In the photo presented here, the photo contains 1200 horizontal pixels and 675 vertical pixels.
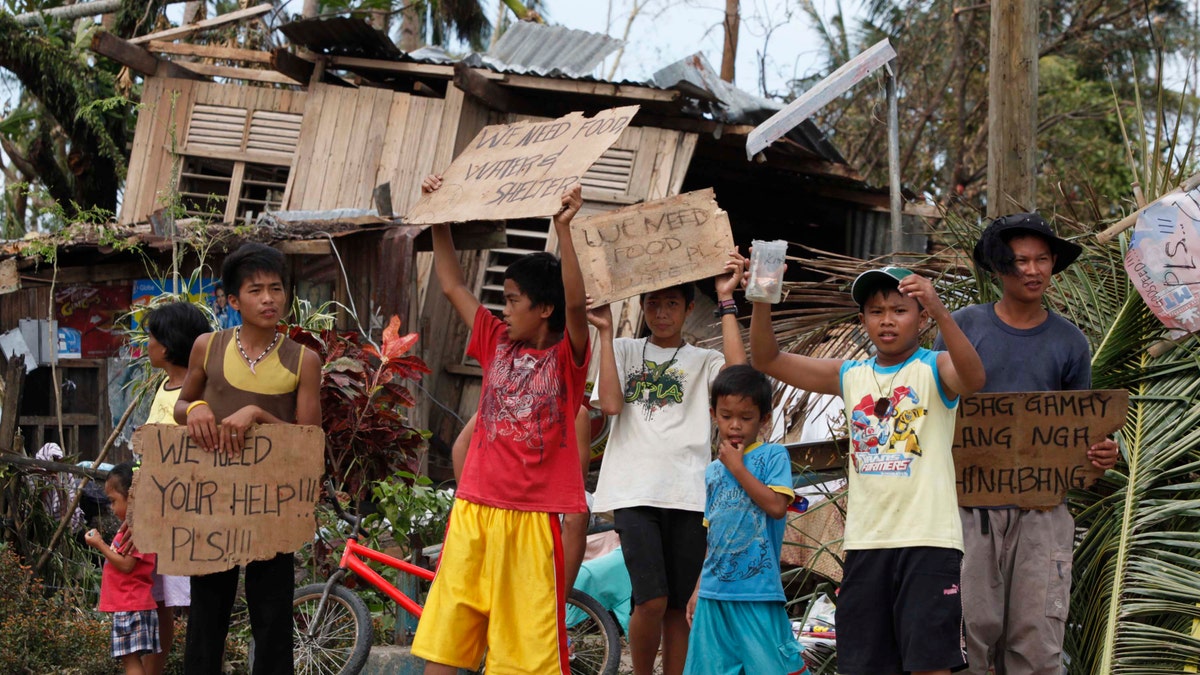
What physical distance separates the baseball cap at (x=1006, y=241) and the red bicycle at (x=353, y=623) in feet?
7.80

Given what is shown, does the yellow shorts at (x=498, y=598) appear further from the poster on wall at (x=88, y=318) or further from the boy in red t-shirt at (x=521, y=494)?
the poster on wall at (x=88, y=318)

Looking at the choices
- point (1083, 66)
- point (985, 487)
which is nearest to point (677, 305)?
point (985, 487)

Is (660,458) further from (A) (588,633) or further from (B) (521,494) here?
(A) (588,633)

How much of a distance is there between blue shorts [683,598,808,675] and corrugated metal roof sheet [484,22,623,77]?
6.39m

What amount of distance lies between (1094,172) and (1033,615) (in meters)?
15.5

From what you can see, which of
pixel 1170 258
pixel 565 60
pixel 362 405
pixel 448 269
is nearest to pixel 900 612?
pixel 1170 258

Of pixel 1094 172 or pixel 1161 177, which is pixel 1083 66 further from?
pixel 1161 177

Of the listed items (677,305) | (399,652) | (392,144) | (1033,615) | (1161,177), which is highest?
(392,144)

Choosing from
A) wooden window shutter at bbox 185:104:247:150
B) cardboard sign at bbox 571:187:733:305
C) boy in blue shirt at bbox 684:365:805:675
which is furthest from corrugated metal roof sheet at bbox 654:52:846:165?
boy in blue shirt at bbox 684:365:805:675

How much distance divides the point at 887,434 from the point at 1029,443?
Result: 53 centimetres

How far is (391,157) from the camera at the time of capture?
10664 mm

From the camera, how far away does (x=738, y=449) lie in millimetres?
4383

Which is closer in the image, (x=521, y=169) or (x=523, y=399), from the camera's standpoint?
(x=523, y=399)

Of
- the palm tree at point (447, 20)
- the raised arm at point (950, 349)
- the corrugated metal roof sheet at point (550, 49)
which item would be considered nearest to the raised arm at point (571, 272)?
the raised arm at point (950, 349)
